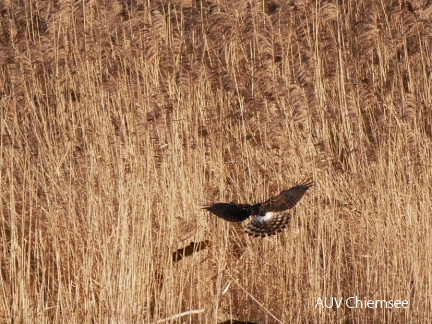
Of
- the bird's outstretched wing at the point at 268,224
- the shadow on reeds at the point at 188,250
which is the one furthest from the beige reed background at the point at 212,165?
the bird's outstretched wing at the point at 268,224

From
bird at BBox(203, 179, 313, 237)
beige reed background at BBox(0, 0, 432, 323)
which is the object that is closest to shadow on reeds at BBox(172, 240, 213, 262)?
beige reed background at BBox(0, 0, 432, 323)

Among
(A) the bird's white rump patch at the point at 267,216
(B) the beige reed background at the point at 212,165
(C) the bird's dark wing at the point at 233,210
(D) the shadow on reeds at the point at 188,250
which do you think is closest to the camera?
(C) the bird's dark wing at the point at 233,210

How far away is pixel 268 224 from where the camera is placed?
378 centimetres

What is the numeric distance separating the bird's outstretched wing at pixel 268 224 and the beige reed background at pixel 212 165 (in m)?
0.58

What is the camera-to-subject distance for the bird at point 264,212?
3678 mm

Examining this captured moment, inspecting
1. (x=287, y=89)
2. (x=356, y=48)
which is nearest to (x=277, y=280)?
(x=287, y=89)

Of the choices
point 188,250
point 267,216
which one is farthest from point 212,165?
point 267,216

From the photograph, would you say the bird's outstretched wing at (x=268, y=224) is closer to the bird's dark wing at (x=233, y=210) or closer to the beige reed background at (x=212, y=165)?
the bird's dark wing at (x=233, y=210)

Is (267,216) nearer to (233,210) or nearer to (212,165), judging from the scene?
(233,210)

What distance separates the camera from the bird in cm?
368

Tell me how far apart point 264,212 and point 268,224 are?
0.08 metres

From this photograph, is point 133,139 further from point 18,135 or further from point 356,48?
point 356,48

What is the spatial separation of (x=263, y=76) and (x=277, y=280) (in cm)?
130

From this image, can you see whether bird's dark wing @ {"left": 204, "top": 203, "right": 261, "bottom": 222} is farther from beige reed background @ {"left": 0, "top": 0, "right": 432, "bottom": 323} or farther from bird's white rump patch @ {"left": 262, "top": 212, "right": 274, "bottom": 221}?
beige reed background @ {"left": 0, "top": 0, "right": 432, "bottom": 323}
